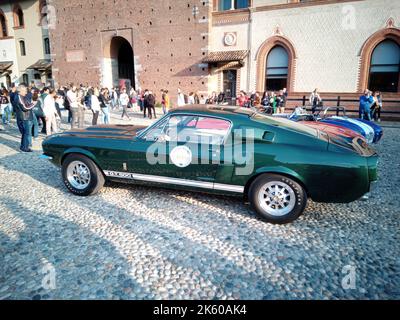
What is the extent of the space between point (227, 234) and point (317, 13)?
18.0 metres

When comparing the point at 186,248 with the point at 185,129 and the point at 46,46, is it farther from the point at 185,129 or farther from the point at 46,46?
the point at 46,46

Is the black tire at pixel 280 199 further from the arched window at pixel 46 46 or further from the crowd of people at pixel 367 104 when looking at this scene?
the arched window at pixel 46 46

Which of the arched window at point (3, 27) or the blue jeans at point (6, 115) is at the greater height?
the arched window at point (3, 27)

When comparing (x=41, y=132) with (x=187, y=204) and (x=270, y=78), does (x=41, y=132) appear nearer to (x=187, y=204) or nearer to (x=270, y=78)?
(x=187, y=204)

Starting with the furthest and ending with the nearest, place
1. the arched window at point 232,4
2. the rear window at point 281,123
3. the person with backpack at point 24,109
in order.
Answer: the arched window at point 232,4 < the person with backpack at point 24,109 < the rear window at point 281,123

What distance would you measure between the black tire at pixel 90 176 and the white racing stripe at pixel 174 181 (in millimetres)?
158

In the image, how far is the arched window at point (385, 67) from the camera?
1648cm

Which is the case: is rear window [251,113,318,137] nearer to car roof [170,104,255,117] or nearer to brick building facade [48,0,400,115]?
car roof [170,104,255,117]

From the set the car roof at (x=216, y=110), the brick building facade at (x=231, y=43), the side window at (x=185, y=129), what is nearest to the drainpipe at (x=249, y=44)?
the brick building facade at (x=231, y=43)

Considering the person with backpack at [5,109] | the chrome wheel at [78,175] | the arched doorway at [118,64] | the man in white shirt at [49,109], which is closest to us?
the chrome wheel at [78,175]
